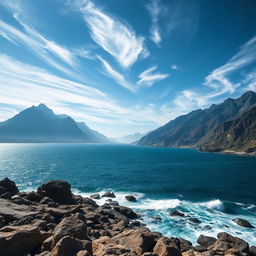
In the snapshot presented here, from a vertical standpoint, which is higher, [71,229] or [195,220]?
[71,229]

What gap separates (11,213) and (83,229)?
16.2 m

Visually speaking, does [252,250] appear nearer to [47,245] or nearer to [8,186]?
[47,245]

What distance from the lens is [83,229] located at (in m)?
19.2

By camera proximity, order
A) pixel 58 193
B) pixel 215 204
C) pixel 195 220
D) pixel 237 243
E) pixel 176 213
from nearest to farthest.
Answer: pixel 237 243
pixel 195 220
pixel 176 213
pixel 58 193
pixel 215 204

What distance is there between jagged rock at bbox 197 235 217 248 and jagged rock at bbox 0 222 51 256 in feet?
87.9

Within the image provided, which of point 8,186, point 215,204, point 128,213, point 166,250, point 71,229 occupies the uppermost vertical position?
point 71,229

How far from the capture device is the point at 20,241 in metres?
16.0

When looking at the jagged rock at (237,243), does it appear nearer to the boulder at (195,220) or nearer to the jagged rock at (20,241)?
the boulder at (195,220)

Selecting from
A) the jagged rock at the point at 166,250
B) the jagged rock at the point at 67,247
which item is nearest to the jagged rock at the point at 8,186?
the jagged rock at the point at 67,247

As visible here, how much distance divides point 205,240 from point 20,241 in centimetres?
2924

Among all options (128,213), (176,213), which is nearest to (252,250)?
(176,213)

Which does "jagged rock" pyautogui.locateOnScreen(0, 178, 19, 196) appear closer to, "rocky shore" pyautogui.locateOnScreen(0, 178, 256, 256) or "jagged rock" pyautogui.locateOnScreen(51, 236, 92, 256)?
"rocky shore" pyautogui.locateOnScreen(0, 178, 256, 256)

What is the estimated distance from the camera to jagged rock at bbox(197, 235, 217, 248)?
31.9 m

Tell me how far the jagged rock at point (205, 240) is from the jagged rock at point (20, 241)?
26.8 meters
